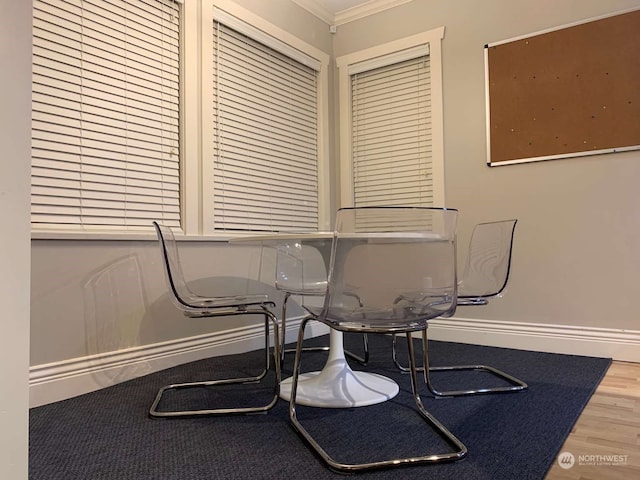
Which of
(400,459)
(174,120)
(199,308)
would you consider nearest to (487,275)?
(400,459)

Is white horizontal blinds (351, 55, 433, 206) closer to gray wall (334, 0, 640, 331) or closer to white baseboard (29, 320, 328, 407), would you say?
gray wall (334, 0, 640, 331)

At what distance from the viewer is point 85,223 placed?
2182mm

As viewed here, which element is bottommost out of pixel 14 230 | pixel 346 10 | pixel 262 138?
pixel 14 230

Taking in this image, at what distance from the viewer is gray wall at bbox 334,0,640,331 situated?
265 centimetres

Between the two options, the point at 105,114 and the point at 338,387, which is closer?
the point at 338,387

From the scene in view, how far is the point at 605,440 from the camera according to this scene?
1493 millimetres

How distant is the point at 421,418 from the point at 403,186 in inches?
83.8

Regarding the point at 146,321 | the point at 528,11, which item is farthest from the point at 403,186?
the point at 146,321

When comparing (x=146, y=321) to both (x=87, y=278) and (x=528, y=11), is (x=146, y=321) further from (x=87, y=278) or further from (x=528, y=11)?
(x=528, y=11)

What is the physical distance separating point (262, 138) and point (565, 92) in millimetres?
2002

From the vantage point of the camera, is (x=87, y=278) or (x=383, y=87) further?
(x=383, y=87)

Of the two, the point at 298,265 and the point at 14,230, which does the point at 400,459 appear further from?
the point at 298,265

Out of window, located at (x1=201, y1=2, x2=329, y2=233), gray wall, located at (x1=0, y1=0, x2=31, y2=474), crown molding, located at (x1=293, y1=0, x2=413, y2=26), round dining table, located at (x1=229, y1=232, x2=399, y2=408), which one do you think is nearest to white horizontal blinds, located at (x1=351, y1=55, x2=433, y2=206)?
window, located at (x1=201, y1=2, x2=329, y2=233)

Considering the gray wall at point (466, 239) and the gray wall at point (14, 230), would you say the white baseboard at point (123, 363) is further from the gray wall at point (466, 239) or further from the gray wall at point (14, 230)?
the gray wall at point (14, 230)
